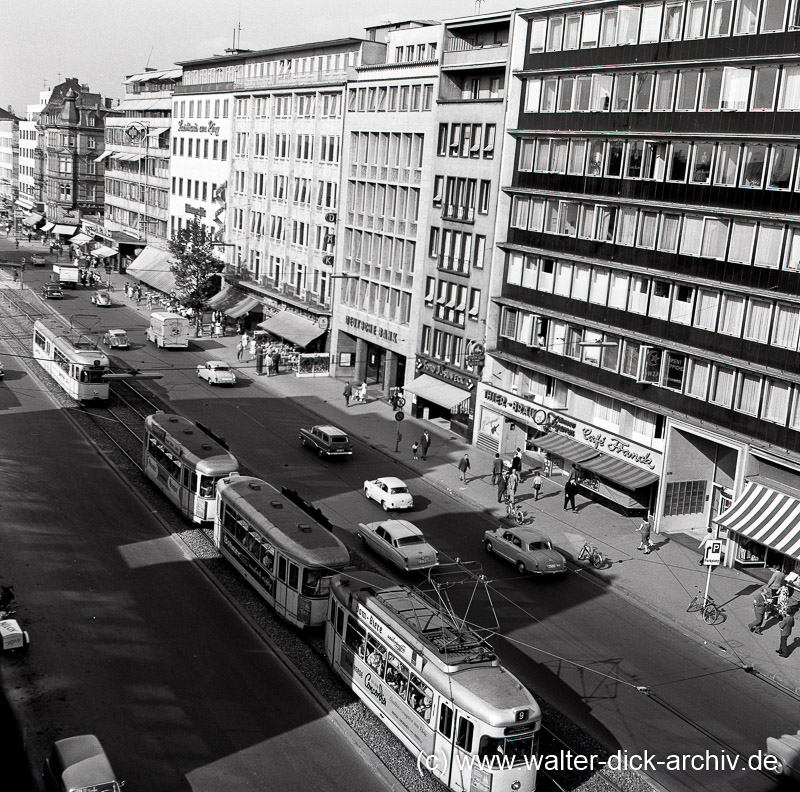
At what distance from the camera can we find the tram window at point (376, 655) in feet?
80.8

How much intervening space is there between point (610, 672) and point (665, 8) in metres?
27.8

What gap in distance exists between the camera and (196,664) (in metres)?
27.9

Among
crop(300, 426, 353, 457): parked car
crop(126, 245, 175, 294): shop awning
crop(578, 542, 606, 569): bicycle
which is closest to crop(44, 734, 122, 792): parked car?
crop(578, 542, 606, 569): bicycle

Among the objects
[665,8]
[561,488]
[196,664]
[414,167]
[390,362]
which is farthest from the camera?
[390,362]

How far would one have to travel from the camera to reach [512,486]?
4616 cm

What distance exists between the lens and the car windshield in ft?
121

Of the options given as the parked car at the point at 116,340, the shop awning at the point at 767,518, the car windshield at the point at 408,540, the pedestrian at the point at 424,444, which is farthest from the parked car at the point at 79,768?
the parked car at the point at 116,340

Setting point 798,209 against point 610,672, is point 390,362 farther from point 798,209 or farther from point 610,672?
point 610,672

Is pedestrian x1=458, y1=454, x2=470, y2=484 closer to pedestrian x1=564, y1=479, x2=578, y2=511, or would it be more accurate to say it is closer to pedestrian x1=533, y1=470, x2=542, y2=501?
pedestrian x1=533, y1=470, x2=542, y2=501

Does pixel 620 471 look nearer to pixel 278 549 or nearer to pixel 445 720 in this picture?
pixel 278 549

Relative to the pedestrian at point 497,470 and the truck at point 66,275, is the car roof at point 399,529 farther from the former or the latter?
the truck at point 66,275

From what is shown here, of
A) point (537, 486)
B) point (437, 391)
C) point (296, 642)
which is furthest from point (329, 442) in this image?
point (296, 642)

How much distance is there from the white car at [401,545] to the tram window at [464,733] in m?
14.2

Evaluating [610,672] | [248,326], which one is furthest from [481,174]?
[248,326]
